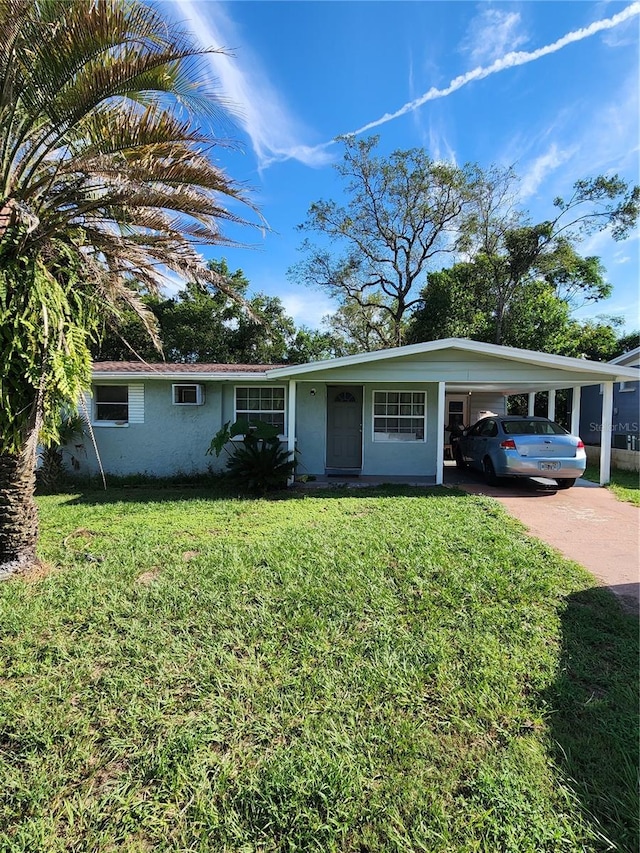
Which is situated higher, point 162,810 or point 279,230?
point 279,230

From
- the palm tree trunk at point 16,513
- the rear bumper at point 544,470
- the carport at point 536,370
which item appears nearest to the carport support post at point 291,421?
the carport at point 536,370

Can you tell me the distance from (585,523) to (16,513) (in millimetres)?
7938

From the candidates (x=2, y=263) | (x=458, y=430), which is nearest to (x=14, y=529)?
(x=2, y=263)

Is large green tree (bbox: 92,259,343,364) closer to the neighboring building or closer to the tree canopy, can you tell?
the tree canopy

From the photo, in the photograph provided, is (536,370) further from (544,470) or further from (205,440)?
(205,440)

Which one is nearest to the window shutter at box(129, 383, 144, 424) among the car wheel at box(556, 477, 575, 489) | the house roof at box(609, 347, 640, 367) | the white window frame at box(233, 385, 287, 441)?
the white window frame at box(233, 385, 287, 441)

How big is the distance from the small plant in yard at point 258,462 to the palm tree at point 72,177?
447 centimetres

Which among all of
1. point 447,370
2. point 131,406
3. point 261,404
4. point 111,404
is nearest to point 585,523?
point 447,370

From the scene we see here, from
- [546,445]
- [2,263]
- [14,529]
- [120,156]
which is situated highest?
[120,156]

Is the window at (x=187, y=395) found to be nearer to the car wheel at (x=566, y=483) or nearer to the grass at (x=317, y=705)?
the grass at (x=317, y=705)

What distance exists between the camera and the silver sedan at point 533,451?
28.6ft

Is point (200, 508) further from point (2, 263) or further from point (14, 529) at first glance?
point (2, 263)

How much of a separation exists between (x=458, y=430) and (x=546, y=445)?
4.84 m

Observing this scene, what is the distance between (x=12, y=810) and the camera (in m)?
2.10
